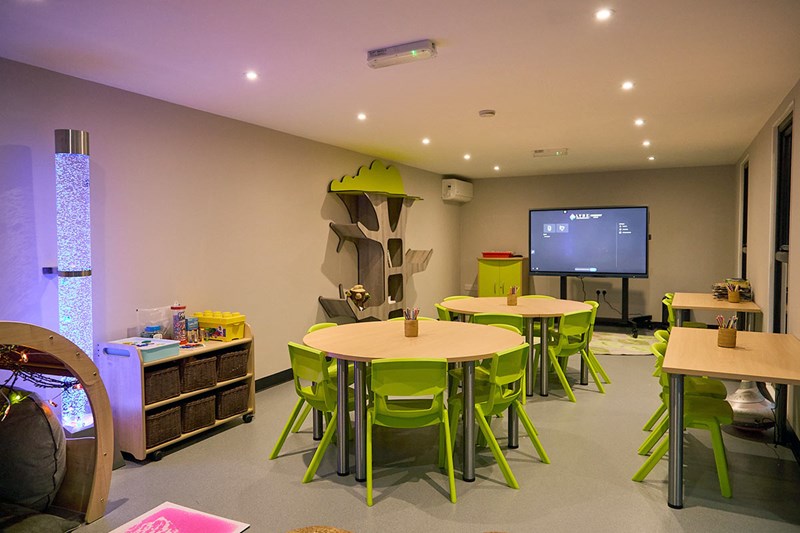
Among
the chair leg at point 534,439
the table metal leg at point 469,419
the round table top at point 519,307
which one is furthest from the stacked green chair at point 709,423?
the round table top at point 519,307

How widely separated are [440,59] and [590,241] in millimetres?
5865

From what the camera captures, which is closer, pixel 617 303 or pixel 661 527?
pixel 661 527

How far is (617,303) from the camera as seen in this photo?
349 inches

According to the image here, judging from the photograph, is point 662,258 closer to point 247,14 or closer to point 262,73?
point 262,73

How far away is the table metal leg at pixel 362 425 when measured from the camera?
3.21 m

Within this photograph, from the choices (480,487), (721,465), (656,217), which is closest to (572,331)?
(721,465)

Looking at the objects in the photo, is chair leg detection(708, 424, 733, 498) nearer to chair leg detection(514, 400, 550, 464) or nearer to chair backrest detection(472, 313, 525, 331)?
chair leg detection(514, 400, 550, 464)

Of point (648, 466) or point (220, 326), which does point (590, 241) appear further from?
point (220, 326)

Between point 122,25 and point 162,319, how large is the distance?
2202 mm

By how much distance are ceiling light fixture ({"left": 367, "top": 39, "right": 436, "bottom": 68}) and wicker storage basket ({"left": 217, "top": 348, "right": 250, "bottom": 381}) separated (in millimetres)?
2458

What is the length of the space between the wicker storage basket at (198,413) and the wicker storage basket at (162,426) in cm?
7

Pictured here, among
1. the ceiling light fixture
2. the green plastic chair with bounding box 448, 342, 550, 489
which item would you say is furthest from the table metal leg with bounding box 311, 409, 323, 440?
the ceiling light fixture

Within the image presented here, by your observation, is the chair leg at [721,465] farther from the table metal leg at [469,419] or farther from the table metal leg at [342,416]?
the table metal leg at [342,416]

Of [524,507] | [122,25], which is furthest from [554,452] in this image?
[122,25]
